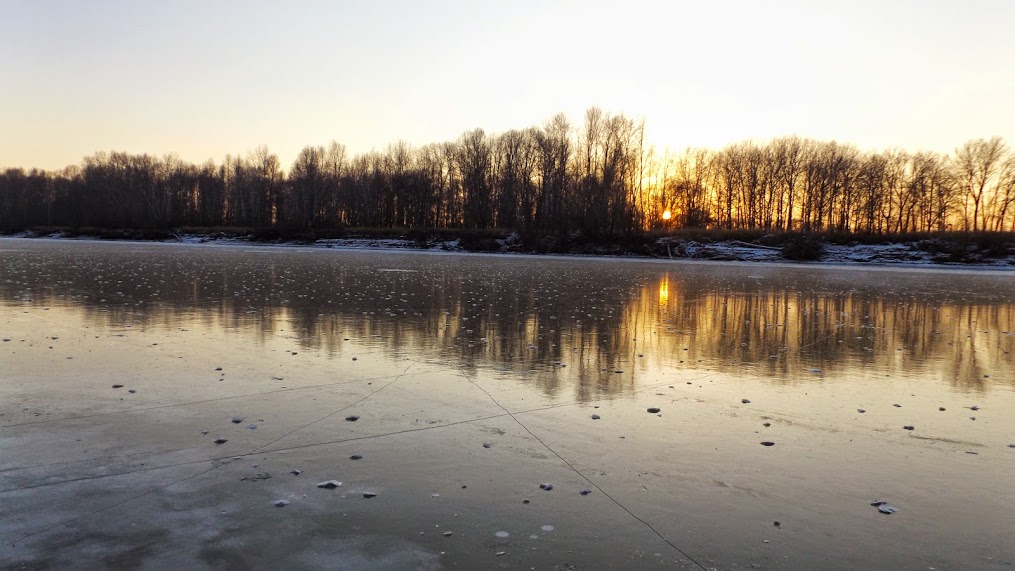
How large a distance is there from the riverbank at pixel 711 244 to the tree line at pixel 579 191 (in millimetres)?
2655

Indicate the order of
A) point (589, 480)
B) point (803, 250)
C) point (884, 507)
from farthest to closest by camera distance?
point (803, 250) → point (589, 480) → point (884, 507)

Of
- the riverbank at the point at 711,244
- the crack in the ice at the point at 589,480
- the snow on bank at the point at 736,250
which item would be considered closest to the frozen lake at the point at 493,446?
the crack in the ice at the point at 589,480

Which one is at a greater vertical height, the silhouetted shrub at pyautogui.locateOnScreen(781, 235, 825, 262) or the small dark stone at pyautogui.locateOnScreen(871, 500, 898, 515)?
the silhouetted shrub at pyautogui.locateOnScreen(781, 235, 825, 262)

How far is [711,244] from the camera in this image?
57906 millimetres

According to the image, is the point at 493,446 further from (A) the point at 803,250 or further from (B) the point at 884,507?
(A) the point at 803,250

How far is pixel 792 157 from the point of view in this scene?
82.1 m

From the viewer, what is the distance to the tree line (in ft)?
240

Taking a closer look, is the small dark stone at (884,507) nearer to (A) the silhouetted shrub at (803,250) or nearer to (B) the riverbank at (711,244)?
(B) the riverbank at (711,244)

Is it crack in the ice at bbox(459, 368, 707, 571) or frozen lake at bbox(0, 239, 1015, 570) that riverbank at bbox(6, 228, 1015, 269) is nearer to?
frozen lake at bbox(0, 239, 1015, 570)

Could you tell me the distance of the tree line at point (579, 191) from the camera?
73.2m

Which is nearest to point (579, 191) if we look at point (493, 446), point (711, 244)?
point (711, 244)

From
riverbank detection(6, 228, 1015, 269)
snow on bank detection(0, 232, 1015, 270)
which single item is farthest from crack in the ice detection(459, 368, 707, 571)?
riverbank detection(6, 228, 1015, 269)

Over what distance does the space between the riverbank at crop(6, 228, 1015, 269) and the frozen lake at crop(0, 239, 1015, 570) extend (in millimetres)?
44841

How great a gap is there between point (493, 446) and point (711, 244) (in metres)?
56.4
